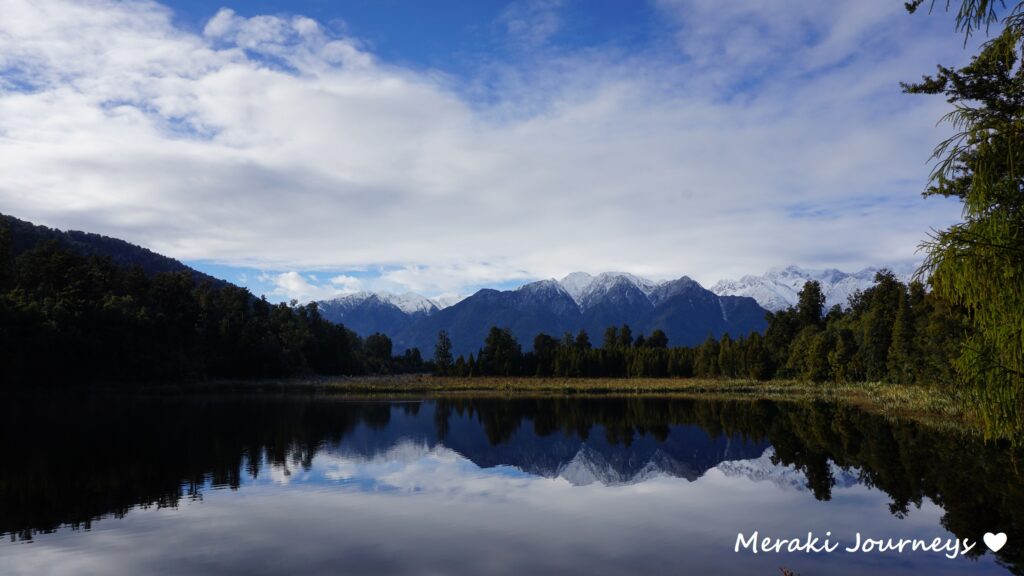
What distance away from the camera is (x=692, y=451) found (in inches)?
1372

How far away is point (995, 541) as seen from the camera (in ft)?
52.0

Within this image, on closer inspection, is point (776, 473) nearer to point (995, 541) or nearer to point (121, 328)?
point (995, 541)

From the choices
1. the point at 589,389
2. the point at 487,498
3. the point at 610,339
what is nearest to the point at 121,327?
the point at 589,389

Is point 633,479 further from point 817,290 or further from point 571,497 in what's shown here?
point 817,290

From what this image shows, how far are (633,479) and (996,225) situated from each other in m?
20.0

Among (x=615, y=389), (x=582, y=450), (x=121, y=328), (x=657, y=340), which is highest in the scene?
(x=121, y=328)

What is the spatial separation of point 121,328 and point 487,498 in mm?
80899

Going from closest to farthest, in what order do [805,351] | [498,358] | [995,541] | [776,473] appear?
[995,541] → [776,473] → [805,351] → [498,358]

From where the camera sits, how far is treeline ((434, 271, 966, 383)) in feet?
204

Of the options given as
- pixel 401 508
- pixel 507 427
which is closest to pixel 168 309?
pixel 507 427

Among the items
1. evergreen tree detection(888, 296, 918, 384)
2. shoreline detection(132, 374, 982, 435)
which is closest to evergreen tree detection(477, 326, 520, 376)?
shoreline detection(132, 374, 982, 435)

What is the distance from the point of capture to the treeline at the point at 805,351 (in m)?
62.2

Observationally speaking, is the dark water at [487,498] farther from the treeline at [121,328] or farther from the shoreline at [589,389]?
the treeline at [121,328]

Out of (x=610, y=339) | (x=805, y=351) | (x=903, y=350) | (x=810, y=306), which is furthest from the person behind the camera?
(x=610, y=339)
